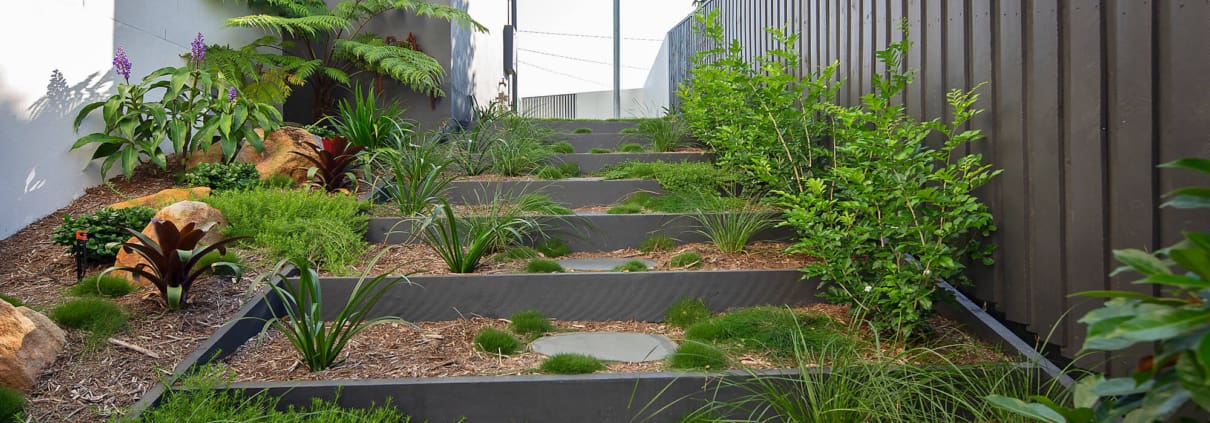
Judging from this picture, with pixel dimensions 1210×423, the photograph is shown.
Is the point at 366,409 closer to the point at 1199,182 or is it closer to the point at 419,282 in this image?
the point at 419,282

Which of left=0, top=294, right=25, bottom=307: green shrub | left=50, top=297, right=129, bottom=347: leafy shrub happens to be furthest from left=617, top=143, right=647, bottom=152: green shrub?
left=0, top=294, right=25, bottom=307: green shrub

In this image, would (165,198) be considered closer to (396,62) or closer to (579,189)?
(579,189)

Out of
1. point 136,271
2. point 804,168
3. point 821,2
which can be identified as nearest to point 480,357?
point 136,271

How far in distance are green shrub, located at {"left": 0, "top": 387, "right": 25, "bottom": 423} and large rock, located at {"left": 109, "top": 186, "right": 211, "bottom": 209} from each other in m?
1.66

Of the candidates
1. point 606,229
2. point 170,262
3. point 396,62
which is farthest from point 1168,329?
point 396,62

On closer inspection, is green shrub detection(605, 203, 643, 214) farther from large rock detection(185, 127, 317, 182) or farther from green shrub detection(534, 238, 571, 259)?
large rock detection(185, 127, 317, 182)

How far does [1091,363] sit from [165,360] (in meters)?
2.61

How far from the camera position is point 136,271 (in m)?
2.55

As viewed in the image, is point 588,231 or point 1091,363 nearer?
point 1091,363

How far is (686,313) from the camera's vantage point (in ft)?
9.30

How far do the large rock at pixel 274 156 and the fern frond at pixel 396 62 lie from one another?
1329 millimetres

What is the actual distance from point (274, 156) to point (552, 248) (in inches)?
85.0

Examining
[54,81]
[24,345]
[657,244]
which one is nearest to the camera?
[24,345]

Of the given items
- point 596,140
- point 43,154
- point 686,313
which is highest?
point 596,140
